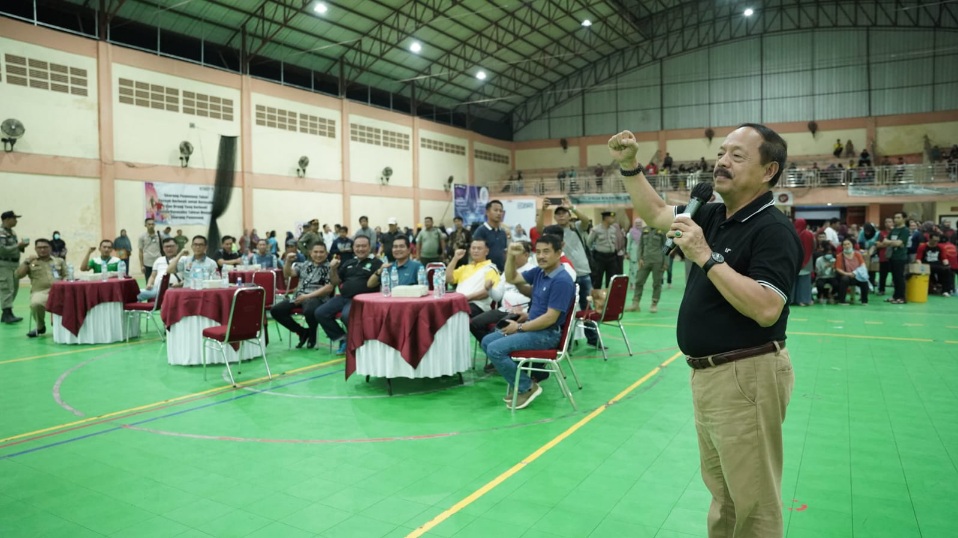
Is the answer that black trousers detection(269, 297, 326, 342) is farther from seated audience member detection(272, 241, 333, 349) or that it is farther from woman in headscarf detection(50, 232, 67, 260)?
woman in headscarf detection(50, 232, 67, 260)

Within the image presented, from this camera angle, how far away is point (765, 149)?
1837mm

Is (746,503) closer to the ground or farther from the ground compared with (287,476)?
farther from the ground

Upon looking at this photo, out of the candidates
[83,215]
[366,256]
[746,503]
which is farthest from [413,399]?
[83,215]

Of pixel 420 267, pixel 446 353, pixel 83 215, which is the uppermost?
pixel 83 215

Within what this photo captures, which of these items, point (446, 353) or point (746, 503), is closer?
point (746, 503)

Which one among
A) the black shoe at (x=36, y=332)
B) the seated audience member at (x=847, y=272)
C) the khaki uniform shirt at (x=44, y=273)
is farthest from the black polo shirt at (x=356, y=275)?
the seated audience member at (x=847, y=272)

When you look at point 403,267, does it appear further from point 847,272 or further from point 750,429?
point 847,272

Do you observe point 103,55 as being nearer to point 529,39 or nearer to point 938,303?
point 529,39

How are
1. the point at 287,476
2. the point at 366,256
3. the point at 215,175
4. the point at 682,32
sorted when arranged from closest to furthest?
1. the point at 287,476
2. the point at 366,256
3. the point at 215,175
4. the point at 682,32

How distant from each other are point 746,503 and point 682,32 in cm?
3224

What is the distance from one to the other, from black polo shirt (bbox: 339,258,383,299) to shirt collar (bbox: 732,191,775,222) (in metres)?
5.54

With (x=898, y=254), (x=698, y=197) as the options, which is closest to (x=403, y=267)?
(x=698, y=197)

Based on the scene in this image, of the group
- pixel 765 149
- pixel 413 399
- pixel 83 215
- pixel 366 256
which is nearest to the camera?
pixel 765 149

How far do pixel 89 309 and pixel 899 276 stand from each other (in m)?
13.1
